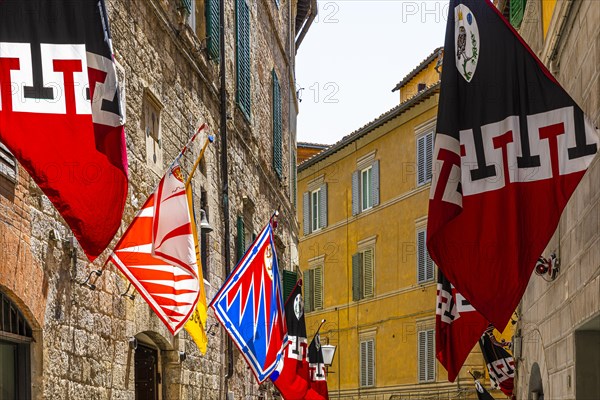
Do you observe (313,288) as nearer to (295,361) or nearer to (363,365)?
(363,365)

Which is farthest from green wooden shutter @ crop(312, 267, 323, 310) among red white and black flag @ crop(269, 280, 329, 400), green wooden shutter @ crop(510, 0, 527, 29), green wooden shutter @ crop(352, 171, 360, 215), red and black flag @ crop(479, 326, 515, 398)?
green wooden shutter @ crop(510, 0, 527, 29)

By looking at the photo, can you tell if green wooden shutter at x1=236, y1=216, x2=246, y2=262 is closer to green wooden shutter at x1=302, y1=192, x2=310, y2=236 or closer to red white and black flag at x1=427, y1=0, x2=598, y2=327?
red white and black flag at x1=427, y1=0, x2=598, y2=327

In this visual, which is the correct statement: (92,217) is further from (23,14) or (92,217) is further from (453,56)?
(453,56)

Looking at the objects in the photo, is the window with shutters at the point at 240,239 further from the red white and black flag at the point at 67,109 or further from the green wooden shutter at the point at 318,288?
the green wooden shutter at the point at 318,288

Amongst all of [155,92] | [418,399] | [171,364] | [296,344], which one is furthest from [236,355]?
[418,399]

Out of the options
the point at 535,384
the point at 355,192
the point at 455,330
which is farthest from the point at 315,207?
the point at 455,330

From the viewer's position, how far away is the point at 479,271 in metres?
6.83

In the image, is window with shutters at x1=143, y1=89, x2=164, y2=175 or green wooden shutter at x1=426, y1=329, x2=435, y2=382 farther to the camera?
green wooden shutter at x1=426, y1=329, x2=435, y2=382

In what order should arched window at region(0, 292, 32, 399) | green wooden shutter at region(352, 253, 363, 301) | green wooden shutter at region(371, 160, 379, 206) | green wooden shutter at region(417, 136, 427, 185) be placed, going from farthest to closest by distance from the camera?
green wooden shutter at region(352, 253, 363, 301) → green wooden shutter at region(371, 160, 379, 206) → green wooden shutter at region(417, 136, 427, 185) → arched window at region(0, 292, 32, 399)

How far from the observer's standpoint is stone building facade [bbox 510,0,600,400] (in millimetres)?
8055

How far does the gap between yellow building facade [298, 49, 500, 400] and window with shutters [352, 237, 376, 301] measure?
0.03m

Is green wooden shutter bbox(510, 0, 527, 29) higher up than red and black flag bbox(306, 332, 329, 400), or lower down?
higher up

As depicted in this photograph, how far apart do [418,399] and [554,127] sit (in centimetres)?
2470

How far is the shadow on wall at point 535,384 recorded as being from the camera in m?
12.6
